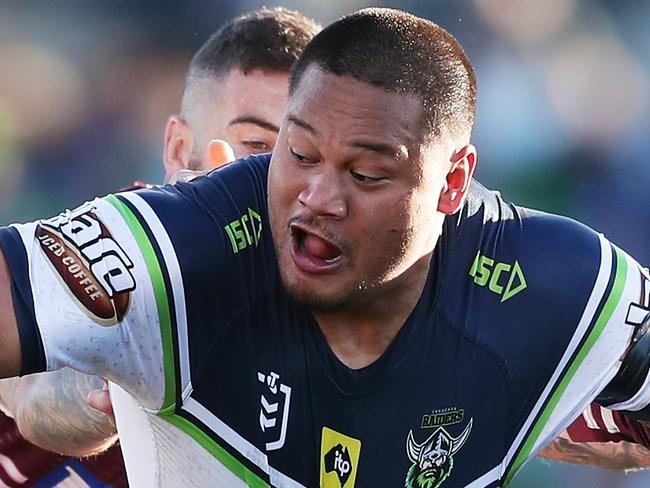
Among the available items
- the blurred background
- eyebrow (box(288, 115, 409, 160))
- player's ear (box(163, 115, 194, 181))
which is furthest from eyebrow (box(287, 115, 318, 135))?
the blurred background

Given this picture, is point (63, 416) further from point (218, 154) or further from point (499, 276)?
point (499, 276)

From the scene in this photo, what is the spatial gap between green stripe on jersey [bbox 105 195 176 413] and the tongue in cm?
31

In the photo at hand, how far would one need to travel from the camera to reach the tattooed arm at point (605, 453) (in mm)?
3504

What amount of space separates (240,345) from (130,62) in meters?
4.37

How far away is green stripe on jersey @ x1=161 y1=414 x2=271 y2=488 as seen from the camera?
2.48m

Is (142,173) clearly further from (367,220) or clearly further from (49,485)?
(367,220)

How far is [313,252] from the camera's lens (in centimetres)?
244

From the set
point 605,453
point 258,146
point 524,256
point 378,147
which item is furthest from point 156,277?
point 605,453

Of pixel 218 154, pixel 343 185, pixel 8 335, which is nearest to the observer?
pixel 8 335

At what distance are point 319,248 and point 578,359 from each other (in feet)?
2.47

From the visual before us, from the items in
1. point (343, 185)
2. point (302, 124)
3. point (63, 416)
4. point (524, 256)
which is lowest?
point (63, 416)

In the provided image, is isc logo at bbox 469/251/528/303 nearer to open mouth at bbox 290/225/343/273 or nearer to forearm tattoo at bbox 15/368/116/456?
open mouth at bbox 290/225/343/273

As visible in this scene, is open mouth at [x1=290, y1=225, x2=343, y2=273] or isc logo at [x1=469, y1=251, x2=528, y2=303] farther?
isc logo at [x1=469, y1=251, x2=528, y2=303]

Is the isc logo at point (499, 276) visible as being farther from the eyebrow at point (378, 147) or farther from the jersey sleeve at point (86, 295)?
the jersey sleeve at point (86, 295)
